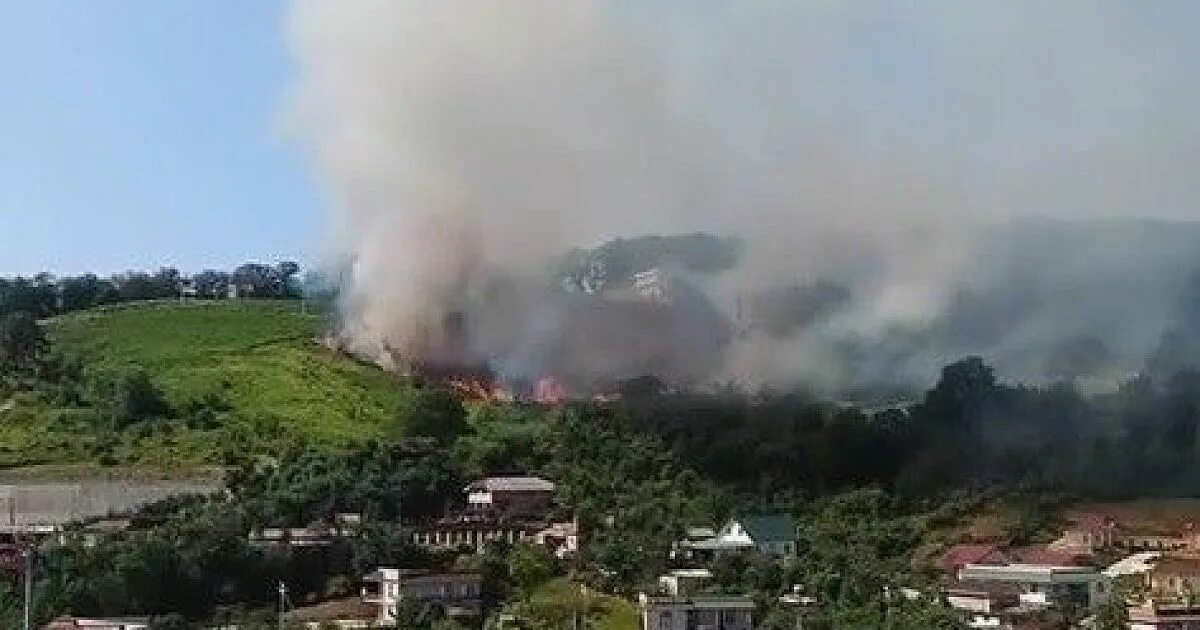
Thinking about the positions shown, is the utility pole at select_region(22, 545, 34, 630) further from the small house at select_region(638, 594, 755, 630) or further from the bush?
the bush

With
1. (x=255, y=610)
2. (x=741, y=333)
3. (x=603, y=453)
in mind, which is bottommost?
(x=255, y=610)

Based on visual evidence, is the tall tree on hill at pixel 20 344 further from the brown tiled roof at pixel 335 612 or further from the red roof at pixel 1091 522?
the red roof at pixel 1091 522

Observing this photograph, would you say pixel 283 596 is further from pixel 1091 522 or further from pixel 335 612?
pixel 1091 522

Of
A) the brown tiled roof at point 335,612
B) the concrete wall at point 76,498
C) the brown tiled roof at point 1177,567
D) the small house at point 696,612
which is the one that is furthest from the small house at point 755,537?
the concrete wall at point 76,498

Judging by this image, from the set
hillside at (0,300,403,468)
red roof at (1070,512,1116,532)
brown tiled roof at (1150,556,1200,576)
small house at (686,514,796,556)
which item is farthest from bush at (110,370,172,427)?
brown tiled roof at (1150,556,1200,576)

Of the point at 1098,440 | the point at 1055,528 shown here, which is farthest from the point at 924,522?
the point at 1098,440

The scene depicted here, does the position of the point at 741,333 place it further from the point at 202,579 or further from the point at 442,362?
the point at 202,579
